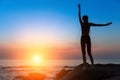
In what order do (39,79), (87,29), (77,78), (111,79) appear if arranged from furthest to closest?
(39,79)
(87,29)
(77,78)
(111,79)

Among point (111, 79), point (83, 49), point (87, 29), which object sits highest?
Result: point (87, 29)

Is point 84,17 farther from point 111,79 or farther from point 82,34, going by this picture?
point 111,79

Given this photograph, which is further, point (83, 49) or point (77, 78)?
point (83, 49)

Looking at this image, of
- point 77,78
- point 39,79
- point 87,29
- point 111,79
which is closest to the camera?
point 111,79

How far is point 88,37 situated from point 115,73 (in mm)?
2811

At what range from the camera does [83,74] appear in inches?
689

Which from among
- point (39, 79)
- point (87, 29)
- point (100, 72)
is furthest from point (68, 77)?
point (39, 79)

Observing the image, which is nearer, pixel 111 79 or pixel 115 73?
pixel 111 79

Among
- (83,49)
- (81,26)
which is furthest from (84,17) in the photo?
(83,49)

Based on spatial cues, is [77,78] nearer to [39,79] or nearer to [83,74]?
[83,74]

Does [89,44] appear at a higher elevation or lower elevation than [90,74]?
higher

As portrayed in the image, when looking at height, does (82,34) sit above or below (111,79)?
above

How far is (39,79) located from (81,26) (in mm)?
24935

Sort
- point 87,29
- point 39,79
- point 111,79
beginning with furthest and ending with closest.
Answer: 1. point 39,79
2. point 87,29
3. point 111,79
